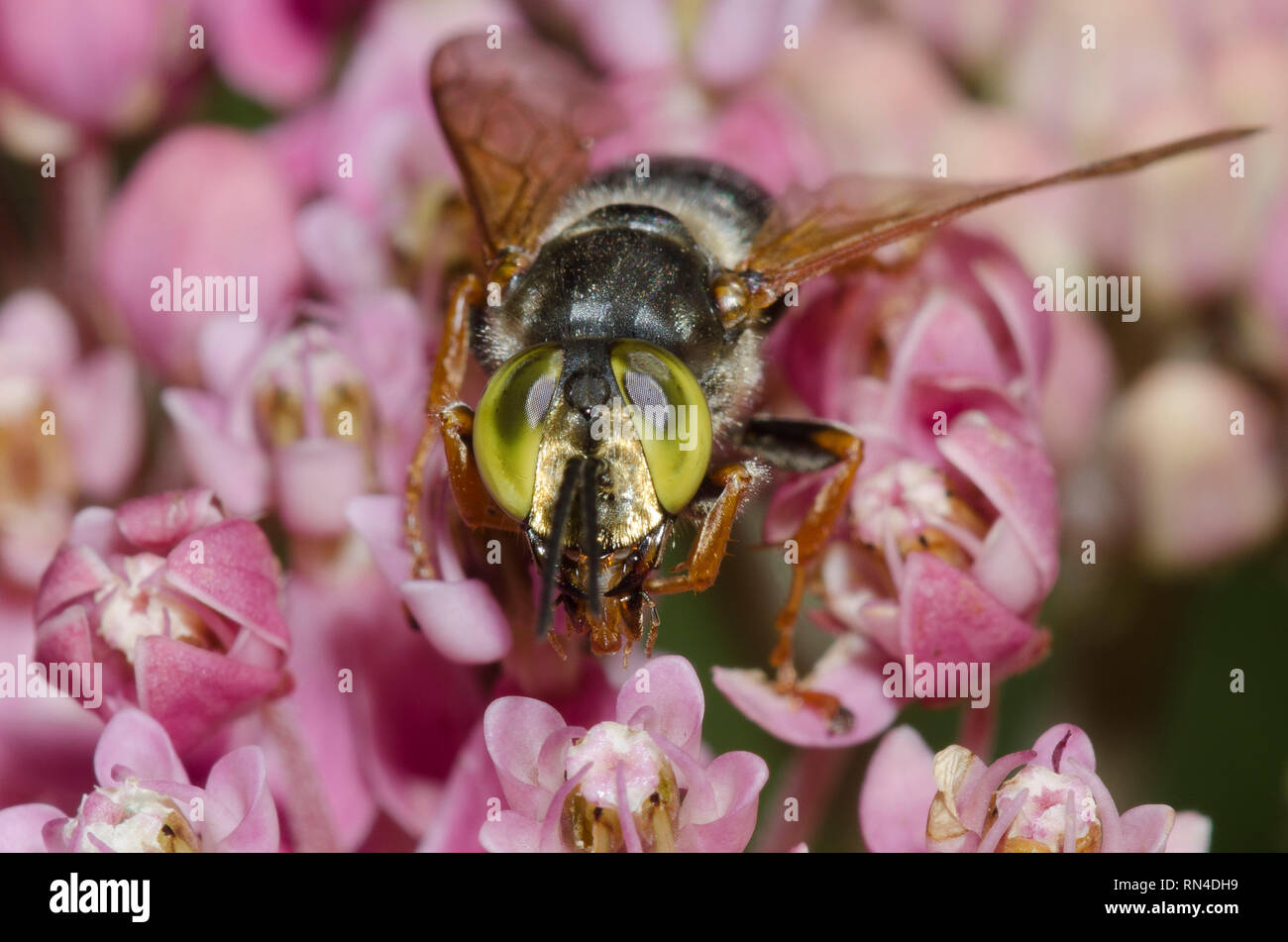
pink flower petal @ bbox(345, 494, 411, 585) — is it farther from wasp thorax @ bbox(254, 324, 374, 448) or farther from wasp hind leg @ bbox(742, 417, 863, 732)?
wasp hind leg @ bbox(742, 417, 863, 732)

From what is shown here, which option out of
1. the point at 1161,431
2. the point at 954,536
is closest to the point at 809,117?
the point at 1161,431

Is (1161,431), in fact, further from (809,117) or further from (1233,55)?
(809,117)

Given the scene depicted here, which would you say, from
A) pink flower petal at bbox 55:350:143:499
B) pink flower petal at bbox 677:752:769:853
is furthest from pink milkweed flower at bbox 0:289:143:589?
pink flower petal at bbox 677:752:769:853

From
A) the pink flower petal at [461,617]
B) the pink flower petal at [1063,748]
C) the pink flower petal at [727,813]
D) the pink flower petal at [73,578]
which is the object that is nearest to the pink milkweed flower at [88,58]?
the pink flower petal at [73,578]

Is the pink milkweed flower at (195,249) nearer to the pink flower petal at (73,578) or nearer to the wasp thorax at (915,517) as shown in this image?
the pink flower petal at (73,578)

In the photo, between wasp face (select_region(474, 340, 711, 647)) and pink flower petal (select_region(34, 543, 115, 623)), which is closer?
wasp face (select_region(474, 340, 711, 647))
